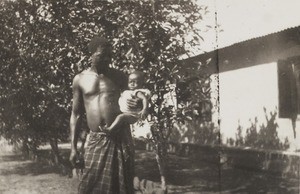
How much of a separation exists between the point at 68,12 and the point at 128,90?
3010mm

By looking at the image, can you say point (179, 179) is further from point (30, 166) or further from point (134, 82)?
point (134, 82)

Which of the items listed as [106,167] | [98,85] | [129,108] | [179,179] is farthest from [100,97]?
[179,179]

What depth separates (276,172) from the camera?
8664 mm

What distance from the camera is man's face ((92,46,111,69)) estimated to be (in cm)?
388

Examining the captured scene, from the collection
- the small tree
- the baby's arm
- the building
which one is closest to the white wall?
the building

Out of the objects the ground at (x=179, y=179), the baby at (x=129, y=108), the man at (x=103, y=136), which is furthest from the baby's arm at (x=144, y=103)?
the ground at (x=179, y=179)

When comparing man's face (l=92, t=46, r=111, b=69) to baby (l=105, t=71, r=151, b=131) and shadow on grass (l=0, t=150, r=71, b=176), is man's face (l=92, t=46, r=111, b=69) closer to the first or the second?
baby (l=105, t=71, r=151, b=131)

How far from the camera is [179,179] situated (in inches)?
332

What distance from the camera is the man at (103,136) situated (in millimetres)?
3908

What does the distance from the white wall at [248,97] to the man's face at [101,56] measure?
5630 mm

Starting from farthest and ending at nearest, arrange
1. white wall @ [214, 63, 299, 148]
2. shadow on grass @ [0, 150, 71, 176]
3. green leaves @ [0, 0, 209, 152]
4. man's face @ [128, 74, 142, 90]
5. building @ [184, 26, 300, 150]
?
shadow on grass @ [0, 150, 71, 176] → white wall @ [214, 63, 299, 148] → building @ [184, 26, 300, 150] → green leaves @ [0, 0, 209, 152] → man's face @ [128, 74, 142, 90]

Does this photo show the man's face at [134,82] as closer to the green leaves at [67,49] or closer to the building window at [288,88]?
the green leaves at [67,49]

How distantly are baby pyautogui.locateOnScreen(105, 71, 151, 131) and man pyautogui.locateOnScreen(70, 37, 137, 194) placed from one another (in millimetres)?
79

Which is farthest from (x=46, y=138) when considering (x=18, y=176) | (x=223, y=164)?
(x=223, y=164)
